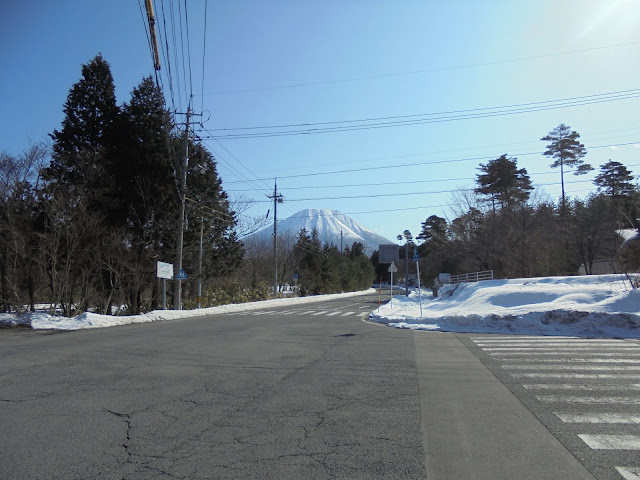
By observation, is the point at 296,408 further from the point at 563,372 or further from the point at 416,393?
the point at 563,372

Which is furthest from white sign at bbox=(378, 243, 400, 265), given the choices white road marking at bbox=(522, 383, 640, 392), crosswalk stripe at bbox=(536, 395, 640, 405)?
crosswalk stripe at bbox=(536, 395, 640, 405)

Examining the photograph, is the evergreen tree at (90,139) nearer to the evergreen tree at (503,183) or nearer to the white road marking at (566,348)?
the white road marking at (566,348)

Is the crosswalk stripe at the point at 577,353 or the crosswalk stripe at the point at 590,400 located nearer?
the crosswalk stripe at the point at 590,400

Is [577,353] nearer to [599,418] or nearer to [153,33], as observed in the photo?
[599,418]

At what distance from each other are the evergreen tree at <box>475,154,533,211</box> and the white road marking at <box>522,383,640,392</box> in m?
46.6

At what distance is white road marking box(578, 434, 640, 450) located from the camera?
4450 millimetres

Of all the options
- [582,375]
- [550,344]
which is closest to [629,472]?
[582,375]

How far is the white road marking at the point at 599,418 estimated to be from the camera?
525cm

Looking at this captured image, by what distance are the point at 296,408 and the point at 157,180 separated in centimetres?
2629

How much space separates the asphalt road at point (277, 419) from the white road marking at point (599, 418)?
0.25 m

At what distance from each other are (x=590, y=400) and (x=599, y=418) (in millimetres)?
848

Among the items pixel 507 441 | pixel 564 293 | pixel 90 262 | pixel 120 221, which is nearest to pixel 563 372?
pixel 507 441

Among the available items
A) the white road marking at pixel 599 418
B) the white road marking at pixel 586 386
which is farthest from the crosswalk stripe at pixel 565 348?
the white road marking at pixel 599 418

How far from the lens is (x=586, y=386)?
271 inches
